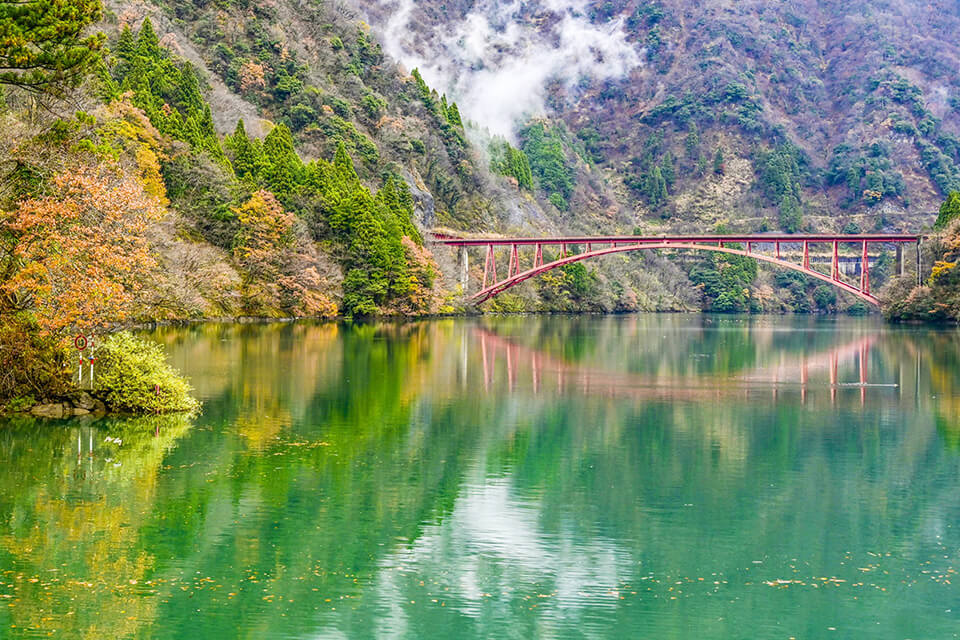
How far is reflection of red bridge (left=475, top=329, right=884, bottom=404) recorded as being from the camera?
34.9 meters

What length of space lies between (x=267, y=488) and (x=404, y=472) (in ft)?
9.18

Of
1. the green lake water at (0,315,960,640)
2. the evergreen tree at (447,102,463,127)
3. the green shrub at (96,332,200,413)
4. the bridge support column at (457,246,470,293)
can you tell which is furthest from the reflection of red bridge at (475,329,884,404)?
the evergreen tree at (447,102,463,127)

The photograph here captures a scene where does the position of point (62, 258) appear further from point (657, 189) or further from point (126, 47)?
point (657, 189)

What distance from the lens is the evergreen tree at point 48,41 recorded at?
2156 cm

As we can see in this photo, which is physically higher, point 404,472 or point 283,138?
point 283,138

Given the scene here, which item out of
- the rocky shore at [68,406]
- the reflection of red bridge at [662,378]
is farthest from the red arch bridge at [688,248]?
the rocky shore at [68,406]

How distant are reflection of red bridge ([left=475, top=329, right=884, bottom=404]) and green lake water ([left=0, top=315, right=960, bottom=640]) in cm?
146

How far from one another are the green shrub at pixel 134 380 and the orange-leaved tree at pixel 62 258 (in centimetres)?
85

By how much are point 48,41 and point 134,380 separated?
7502 millimetres

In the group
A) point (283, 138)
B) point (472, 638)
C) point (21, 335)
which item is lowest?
point (472, 638)

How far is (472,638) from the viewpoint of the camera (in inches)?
463

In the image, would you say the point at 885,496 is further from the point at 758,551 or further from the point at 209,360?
the point at 209,360

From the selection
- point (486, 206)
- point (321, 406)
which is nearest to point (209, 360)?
point (321, 406)

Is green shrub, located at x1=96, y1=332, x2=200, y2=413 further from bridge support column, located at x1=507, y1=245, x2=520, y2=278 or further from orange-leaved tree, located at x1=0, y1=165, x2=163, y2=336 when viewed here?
bridge support column, located at x1=507, y1=245, x2=520, y2=278
